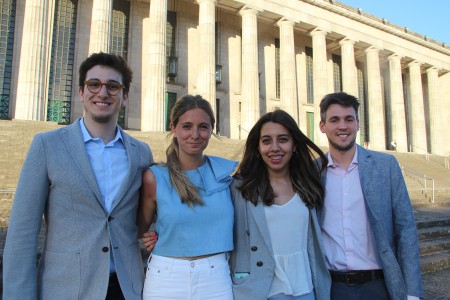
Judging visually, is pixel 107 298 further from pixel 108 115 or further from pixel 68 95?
pixel 68 95

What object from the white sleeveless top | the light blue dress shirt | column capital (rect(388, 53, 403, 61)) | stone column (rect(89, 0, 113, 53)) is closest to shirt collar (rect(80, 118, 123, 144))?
the light blue dress shirt

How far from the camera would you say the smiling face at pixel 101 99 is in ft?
8.09

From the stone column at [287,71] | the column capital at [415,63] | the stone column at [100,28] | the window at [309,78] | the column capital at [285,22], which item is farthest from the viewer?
the column capital at [415,63]

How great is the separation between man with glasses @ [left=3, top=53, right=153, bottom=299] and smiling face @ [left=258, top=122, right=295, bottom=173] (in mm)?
1061

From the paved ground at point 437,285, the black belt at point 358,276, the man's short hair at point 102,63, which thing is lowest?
the paved ground at point 437,285

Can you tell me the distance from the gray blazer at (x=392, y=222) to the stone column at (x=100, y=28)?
18299 millimetres

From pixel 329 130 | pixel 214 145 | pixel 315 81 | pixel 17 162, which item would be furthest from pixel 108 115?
pixel 315 81

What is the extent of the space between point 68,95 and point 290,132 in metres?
20.6

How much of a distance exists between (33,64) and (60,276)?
17357mm

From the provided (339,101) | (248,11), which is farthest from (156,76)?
(339,101)

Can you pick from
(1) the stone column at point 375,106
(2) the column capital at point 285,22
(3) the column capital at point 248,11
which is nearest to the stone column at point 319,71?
(2) the column capital at point 285,22

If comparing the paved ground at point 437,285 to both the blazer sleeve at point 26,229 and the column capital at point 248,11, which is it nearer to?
the blazer sleeve at point 26,229

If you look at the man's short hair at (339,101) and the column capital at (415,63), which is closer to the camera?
the man's short hair at (339,101)

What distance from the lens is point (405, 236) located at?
277 cm
